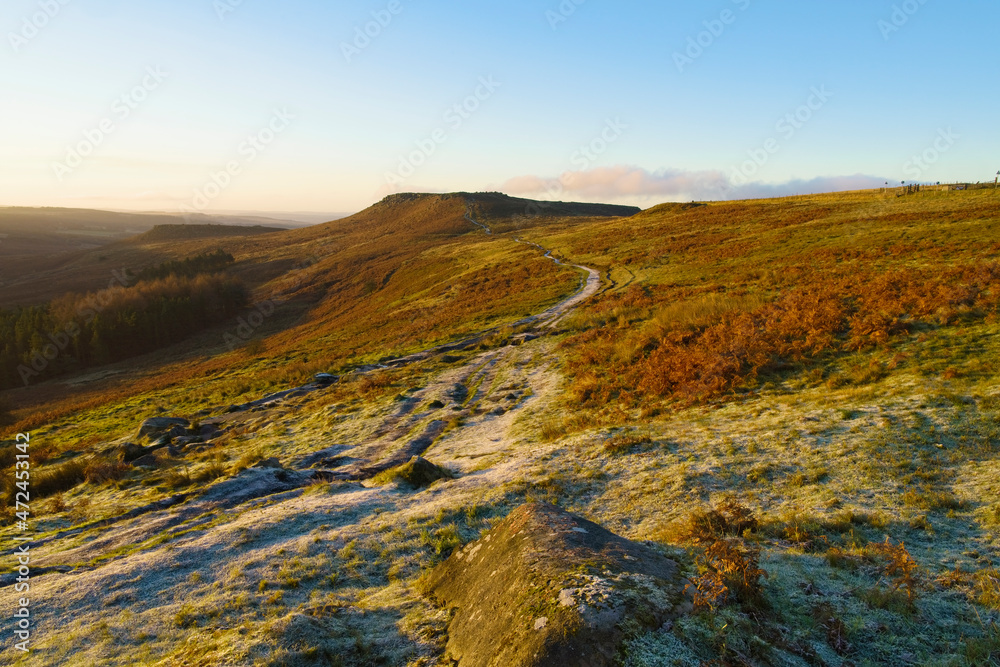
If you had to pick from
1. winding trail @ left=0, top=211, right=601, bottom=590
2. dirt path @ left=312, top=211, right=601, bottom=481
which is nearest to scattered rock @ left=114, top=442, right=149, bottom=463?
winding trail @ left=0, top=211, right=601, bottom=590

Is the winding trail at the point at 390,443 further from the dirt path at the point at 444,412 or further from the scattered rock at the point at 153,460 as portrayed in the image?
the scattered rock at the point at 153,460

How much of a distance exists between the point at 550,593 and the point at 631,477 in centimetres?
662

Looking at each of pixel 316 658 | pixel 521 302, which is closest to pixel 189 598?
pixel 316 658

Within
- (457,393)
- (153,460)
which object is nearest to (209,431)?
(153,460)

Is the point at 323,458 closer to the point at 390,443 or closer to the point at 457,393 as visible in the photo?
the point at 390,443

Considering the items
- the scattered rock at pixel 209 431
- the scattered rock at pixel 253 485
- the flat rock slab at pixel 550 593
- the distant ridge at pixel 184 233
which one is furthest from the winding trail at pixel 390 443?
the distant ridge at pixel 184 233

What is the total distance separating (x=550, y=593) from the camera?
19.0ft

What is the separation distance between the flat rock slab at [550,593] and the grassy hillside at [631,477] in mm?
350

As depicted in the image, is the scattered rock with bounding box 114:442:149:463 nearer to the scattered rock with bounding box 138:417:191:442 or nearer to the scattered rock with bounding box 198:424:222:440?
the scattered rock with bounding box 138:417:191:442

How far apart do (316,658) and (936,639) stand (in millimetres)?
7842

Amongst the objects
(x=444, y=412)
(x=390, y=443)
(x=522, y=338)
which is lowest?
(x=390, y=443)

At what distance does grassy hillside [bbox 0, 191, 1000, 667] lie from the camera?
21.4ft

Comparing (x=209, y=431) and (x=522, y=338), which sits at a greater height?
(x=522, y=338)

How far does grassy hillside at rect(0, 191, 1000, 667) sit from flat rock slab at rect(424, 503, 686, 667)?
0.35 meters
